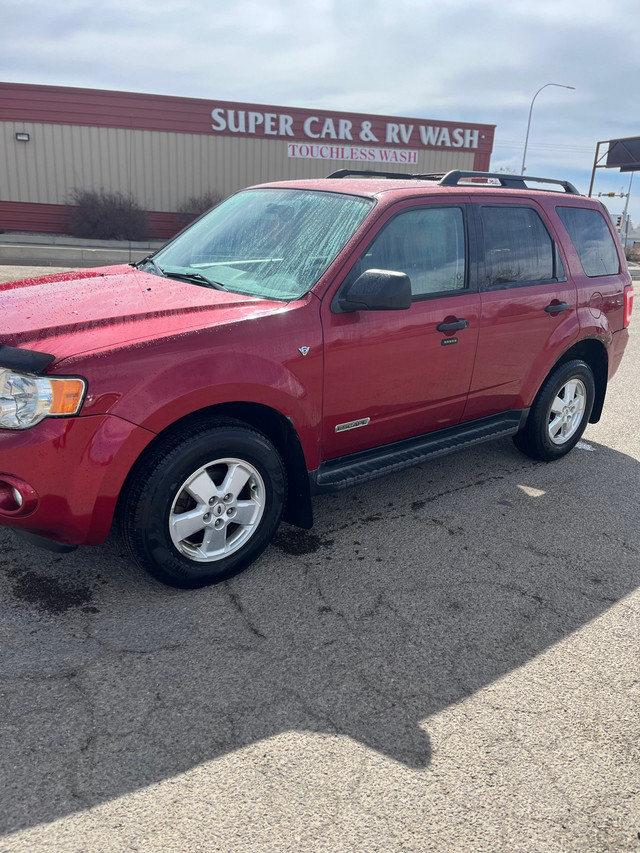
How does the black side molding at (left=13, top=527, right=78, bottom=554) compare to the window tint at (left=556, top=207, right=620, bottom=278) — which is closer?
the black side molding at (left=13, top=527, right=78, bottom=554)

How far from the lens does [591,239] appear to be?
507 cm

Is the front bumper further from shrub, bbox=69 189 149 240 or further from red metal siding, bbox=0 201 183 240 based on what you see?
red metal siding, bbox=0 201 183 240

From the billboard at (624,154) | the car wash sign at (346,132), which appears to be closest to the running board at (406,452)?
the car wash sign at (346,132)

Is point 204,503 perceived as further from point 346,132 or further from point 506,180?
point 346,132

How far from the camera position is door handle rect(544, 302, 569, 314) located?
4.57 metres

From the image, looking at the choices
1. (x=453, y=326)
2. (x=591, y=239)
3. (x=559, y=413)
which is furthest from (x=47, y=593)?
(x=591, y=239)

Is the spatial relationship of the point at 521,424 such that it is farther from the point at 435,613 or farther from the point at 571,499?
the point at 435,613

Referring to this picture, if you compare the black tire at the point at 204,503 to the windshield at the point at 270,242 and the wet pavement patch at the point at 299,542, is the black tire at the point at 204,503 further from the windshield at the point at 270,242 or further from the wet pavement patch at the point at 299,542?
the windshield at the point at 270,242

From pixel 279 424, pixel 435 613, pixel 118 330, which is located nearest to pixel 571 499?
pixel 435 613

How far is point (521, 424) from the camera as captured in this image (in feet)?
15.7

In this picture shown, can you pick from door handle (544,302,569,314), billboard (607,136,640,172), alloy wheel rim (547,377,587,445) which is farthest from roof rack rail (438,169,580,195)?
billboard (607,136,640,172)

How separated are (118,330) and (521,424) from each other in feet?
9.68

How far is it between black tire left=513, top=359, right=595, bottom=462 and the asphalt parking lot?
1051mm

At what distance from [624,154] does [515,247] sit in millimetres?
40748
